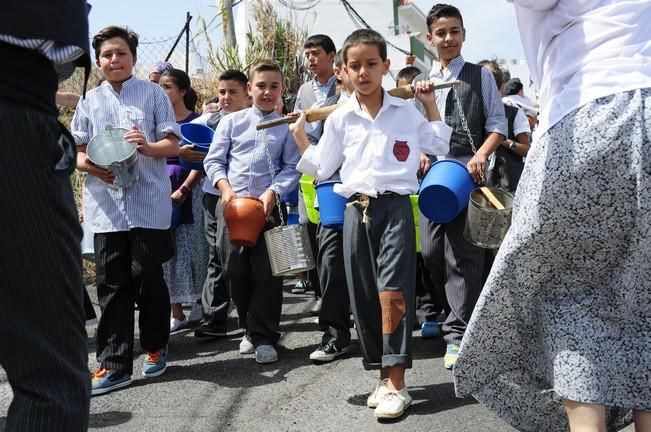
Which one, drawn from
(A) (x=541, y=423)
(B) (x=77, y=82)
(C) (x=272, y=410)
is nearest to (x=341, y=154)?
(C) (x=272, y=410)

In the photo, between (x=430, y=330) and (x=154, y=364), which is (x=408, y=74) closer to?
(x=430, y=330)

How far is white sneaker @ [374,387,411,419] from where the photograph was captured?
11.5 ft

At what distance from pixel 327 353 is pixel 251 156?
52.2 inches

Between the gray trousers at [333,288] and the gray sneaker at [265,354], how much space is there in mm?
305

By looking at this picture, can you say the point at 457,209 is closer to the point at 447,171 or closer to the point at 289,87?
the point at 447,171

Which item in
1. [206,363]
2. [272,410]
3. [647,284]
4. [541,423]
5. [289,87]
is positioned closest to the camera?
[647,284]

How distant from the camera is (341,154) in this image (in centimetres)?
402

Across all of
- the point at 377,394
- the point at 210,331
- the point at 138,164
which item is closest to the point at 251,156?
the point at 138,164

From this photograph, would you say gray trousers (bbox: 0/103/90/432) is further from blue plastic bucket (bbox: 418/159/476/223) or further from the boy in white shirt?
blue plastic bucket (bbox: 418/159/476/223)

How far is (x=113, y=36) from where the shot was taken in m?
4.47

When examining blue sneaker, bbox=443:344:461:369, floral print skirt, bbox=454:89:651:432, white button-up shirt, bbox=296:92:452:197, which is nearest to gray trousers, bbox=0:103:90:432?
floral print skirt, bbox=454:89:651:432

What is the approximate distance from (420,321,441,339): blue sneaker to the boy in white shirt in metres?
1.34

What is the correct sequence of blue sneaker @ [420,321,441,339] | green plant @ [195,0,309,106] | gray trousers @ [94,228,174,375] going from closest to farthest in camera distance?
gray trousers @ [94,228,174,375]
blue sneaker @ [420,321,441,339]
green plant @ [195,0,309,106]

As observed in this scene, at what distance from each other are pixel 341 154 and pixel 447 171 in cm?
57
